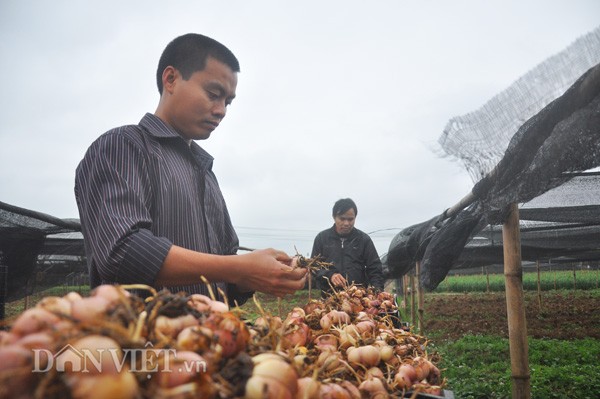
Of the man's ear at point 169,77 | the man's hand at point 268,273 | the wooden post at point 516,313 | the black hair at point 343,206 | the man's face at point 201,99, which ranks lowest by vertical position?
the wooden post at point 516,313

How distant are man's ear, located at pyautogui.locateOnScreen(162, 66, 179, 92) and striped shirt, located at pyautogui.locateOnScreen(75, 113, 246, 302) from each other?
0.56 ft

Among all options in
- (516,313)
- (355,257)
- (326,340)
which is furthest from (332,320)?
(355,257)

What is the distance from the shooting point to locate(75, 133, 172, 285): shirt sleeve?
143 cm

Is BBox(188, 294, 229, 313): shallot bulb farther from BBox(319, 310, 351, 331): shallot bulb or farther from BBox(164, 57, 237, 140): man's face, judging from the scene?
BBox(164, 57, 237, 140): man's face

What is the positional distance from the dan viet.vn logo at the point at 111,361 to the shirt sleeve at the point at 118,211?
71 centimetres

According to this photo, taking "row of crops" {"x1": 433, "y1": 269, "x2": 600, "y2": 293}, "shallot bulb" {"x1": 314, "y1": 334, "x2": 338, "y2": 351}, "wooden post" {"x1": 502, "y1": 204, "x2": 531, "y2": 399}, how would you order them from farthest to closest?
"row of crops" {"x1": 433, "y1": 269, "x2": 600, "y2": 293}, "wooden post" {"x1": 502, "y1": 204, "x2": 531, "y2": 399}, "shallot bulb" {"x1": 314, "y1": 334, "x2": 338, "y2": 351}

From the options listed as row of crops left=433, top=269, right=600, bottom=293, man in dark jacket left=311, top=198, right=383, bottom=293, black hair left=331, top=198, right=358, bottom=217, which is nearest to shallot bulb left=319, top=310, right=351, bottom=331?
man in dark jacket left=311, top=198, right=383, bottom=293

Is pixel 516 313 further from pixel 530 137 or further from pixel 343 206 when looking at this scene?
pixel 343 206

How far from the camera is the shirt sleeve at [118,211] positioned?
143cm

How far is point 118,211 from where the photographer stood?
1496mm

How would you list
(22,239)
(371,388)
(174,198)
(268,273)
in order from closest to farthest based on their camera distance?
(371,388)
(268,273)
(174,198)
(22,239)

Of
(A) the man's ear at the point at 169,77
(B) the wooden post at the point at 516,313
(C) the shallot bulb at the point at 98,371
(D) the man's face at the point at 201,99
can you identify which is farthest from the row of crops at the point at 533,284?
(C) the shallot bulb at the point at 98,371

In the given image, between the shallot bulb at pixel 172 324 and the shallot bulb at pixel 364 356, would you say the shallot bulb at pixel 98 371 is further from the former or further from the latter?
the shallot bulb at pixel 364 356

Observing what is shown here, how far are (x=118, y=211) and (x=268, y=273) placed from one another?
0.57 metres
